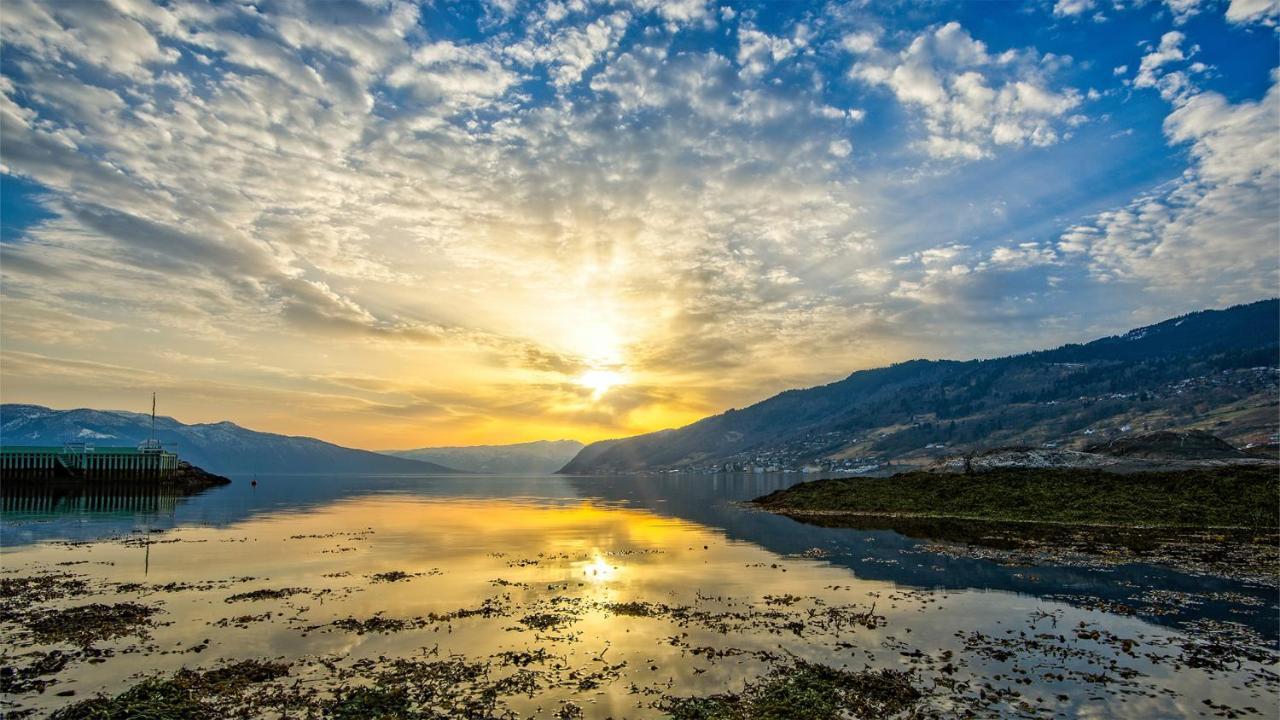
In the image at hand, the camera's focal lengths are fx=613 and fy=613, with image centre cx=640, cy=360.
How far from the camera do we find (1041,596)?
34188mm

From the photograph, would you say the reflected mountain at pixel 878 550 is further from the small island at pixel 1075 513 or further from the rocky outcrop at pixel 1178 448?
the rocky outcrop at pixel 1178 448

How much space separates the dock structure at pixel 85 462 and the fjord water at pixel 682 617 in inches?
4954

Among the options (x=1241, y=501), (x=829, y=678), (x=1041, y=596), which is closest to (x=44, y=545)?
(x=829, y=678)

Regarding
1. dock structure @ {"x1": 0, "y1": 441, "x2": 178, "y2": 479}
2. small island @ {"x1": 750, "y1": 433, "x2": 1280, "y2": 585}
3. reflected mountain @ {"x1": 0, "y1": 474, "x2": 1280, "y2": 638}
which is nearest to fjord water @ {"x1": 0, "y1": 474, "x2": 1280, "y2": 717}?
reflected mountain @ {"x1": 0, "y1": 474, "x2": 1280, "y2": 638}

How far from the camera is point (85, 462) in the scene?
155875 millimetres

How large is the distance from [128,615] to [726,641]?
91.6ft

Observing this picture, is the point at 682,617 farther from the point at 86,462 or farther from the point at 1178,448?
the point at 86,462

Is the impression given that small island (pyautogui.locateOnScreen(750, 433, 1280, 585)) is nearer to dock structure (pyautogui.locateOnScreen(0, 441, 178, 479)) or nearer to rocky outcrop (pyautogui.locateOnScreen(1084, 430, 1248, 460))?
rocky outcrop (pyautogui.locateOnScreen(1084, 430, 1248, 460))

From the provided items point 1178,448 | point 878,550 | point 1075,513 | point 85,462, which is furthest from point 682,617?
point 85,462

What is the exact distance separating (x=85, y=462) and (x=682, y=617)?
19074cm

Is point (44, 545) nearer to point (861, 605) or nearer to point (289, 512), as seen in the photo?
point (289, 512)

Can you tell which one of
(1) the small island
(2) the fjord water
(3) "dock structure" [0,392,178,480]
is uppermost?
(3) "dock structure" [0,392,178,480]

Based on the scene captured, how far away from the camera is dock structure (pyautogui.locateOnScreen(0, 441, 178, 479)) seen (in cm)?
14800

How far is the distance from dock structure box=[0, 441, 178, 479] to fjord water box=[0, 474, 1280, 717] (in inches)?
4954
